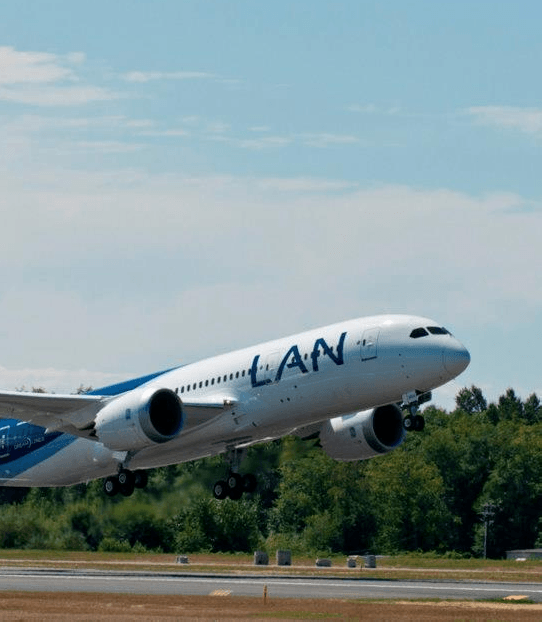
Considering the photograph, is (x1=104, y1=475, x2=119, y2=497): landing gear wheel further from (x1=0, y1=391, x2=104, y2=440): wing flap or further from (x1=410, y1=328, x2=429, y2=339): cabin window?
(x1=410, y1=328, x2=429, y2=339): cabin window

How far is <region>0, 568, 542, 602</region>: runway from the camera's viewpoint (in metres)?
51.0

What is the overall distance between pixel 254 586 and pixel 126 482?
1049 cm

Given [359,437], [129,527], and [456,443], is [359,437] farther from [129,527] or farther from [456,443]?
[456,443]

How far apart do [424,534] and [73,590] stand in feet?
205

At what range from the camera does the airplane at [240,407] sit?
54.6 m

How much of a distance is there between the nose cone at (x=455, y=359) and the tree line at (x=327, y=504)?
48.7 feet

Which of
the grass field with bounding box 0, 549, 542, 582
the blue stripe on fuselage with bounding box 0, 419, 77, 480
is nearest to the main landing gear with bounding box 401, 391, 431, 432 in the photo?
the grass field with bounding box 0, 549, 542, 582

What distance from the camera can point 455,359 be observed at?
53.8 metres

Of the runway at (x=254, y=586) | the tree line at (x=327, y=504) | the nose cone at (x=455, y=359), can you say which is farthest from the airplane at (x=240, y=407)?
the runway at (x=254, y=586)

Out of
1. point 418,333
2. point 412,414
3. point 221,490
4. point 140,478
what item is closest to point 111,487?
point 140,478

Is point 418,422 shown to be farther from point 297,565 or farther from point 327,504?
point 327,504

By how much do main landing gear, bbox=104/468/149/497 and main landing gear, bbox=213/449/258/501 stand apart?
3775 mm

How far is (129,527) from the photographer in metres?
76.7

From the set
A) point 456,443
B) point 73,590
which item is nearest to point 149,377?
point 73,590
